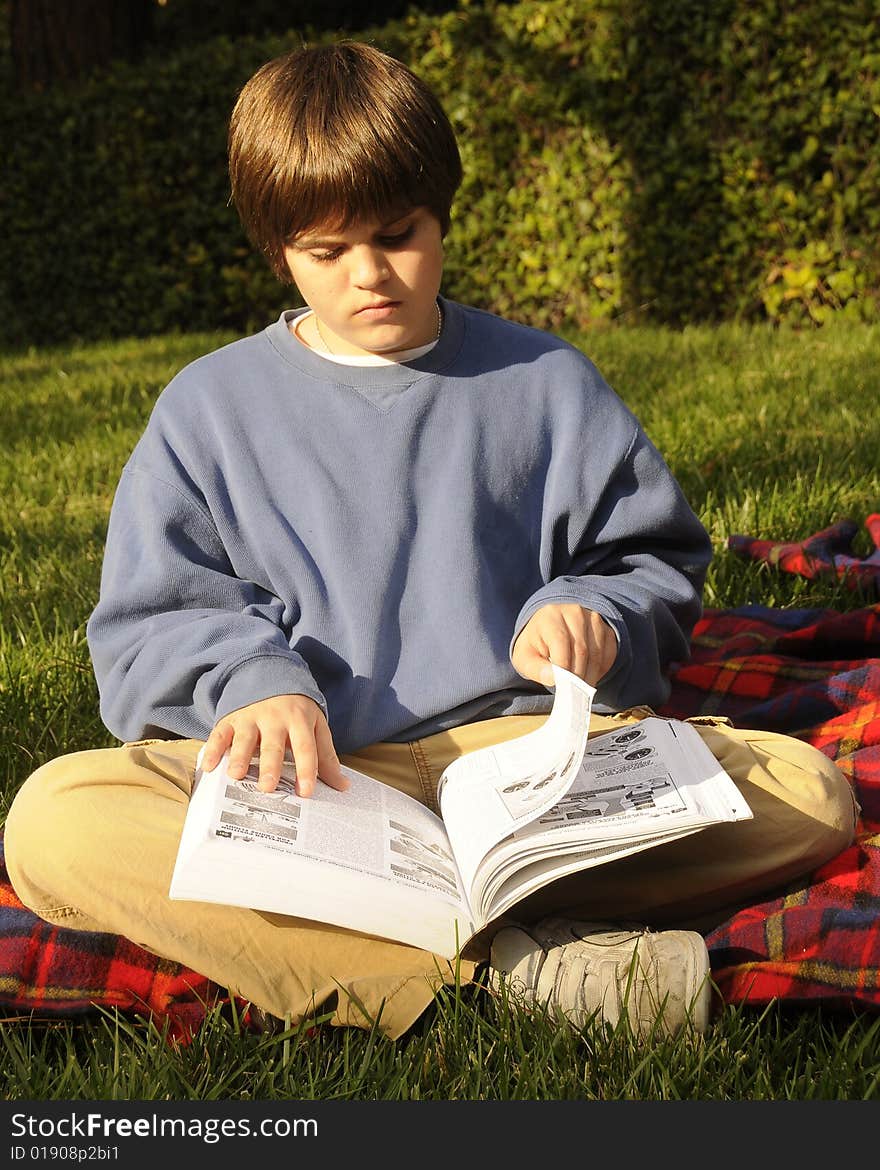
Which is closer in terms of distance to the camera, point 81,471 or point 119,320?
point 81,471

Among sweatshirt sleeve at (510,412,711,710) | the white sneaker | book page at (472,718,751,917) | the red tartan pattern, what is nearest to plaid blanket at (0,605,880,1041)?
the red tartan pattern

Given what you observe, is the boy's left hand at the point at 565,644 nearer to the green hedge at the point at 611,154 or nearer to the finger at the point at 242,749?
the finger at the point at 242,749

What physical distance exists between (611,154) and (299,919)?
5.81 m

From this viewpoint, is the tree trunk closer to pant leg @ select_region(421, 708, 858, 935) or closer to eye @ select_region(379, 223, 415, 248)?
eye @ select_region(379, 223, 415, 248)

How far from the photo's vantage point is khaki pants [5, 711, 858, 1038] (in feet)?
6.00

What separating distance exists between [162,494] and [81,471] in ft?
9.56

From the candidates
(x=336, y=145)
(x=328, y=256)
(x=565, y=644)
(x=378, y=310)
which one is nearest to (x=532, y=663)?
(x=565, y=644)

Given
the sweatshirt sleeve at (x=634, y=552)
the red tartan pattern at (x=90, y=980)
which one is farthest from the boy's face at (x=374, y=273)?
the red tartan pattern at (x=90, y=980)

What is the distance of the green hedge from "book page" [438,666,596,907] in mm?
5226

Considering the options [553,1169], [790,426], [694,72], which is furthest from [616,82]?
[553,1169]

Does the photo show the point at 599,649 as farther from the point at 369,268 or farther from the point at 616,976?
the point at 369,268

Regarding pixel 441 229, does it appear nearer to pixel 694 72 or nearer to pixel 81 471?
pixel 81 471

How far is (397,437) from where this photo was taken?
7.38 feet

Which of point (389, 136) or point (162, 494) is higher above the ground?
point (389, 136)
